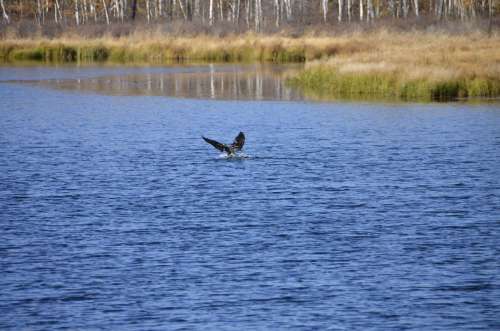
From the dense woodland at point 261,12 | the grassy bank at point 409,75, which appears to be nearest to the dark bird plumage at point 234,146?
the grassy bank at point 409,75

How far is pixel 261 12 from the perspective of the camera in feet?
242

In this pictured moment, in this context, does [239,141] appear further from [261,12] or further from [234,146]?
[261,12]

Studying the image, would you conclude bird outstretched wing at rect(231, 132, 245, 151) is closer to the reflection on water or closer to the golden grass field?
the golden grass field

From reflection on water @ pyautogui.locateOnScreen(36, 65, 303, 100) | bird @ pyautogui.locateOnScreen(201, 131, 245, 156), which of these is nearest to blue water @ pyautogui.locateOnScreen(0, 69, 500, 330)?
bird @ pyautogui.locateOnScreen(201, 131, 245, 156)

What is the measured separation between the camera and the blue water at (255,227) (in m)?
11.1

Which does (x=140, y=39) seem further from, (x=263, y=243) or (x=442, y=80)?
(x=263, y=243)

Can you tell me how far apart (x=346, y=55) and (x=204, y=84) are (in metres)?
6.10

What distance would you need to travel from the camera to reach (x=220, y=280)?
1216cm

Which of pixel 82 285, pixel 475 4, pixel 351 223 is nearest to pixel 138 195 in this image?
pixel 351 223

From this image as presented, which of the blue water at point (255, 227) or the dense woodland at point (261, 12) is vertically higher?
the dense woodland at point (261, 12)

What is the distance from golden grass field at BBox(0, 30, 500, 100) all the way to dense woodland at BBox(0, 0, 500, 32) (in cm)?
828

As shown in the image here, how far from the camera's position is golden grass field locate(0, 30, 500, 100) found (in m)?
34.1

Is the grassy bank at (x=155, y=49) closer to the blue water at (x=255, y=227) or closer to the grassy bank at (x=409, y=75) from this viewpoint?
Answer: the grassy bank at (x=409, y=75)

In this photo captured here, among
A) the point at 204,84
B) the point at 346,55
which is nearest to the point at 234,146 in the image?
the point at 204,84
